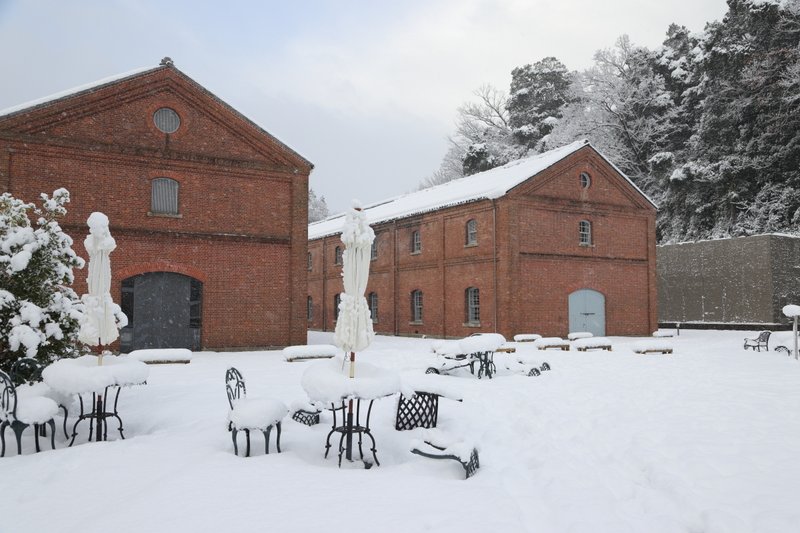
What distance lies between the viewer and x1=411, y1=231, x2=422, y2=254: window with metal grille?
27.2m

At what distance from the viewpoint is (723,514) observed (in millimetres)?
5270

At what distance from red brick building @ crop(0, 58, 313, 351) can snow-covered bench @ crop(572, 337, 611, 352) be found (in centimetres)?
904

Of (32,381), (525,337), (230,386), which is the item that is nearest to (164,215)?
(32,381)

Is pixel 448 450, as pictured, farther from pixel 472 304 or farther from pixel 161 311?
pixel 472 304

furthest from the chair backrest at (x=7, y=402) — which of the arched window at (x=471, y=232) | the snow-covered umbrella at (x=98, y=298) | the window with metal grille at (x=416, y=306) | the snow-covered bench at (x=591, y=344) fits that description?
the window with metal grille at (x=416, y=306)

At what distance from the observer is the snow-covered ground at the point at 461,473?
16.8ft

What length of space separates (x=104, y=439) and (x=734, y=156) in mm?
34362

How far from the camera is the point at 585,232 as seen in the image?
2470cm

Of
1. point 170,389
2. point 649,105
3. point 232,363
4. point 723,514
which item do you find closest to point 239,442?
point 170,389

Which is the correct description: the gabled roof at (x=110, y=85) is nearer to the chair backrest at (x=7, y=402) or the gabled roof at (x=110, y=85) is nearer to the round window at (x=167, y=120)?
the round window at (x=167, y=120)

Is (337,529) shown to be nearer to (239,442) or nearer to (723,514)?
(239,442)

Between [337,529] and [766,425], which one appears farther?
[766,425]

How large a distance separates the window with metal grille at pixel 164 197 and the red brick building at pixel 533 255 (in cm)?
1148

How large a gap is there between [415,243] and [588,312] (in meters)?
8.43
